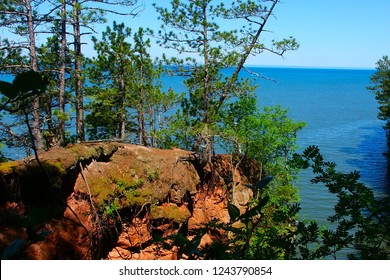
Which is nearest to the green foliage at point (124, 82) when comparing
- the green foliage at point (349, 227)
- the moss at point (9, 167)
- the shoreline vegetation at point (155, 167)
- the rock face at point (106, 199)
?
the shoreline vegetation at point (155, 167)

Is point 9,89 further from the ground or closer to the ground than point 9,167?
further from the ground

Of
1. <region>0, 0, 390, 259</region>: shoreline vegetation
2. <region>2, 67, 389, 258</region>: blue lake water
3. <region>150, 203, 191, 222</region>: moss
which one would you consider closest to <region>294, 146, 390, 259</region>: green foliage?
<region>0, 0, 390, 259</region>: shoreline vegetation

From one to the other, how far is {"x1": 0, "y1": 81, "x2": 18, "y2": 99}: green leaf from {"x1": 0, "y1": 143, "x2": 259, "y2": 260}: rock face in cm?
470

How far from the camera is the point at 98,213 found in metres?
9.19

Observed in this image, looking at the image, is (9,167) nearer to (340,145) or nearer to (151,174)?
(151,174)

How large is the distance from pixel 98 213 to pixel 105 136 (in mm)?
11281

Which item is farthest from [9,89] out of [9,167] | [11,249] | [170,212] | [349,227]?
[170,212]

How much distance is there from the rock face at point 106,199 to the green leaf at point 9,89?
4.70m

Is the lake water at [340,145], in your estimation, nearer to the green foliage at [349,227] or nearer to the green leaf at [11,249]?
the green foliage at [349,227]

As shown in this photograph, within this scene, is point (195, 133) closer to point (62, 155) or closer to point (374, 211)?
point (62, 155)

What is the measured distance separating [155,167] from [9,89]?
10259 mm

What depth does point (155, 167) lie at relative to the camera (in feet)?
38.4

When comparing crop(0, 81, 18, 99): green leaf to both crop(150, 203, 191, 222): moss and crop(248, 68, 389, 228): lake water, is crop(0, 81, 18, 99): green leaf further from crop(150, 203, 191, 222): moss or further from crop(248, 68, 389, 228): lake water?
crop(248, 68, 389, 228): lake water

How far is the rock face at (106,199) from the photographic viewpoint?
7699 millimetres
